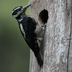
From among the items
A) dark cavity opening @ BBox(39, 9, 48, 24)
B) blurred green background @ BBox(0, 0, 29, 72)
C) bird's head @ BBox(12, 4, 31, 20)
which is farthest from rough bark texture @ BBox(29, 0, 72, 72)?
blurred green background @ BBox(0, 0, 29, 72)

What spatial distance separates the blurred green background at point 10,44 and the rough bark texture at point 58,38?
2.08 meters

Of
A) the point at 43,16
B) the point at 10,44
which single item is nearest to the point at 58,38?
the point at 43,16

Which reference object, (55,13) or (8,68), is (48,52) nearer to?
(55,13)

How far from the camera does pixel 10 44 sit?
15.0ft

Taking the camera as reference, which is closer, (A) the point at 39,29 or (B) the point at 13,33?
(A) the point at 39,29

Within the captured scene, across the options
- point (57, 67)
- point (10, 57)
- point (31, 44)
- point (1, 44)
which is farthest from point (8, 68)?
point (57, 67)

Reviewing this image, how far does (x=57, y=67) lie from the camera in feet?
7.22

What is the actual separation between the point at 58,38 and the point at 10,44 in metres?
2.55

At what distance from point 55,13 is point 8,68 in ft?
8.79

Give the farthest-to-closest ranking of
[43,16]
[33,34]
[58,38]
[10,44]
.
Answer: [10,44], [43,16], [33,34], [58,38]

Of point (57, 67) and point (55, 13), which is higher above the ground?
point (55, 13)

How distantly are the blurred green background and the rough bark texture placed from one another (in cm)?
208

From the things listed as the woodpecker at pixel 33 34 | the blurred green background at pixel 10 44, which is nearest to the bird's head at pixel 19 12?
the woodpecker at pixel 33 34

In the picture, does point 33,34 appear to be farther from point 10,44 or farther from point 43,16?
point 10,44
